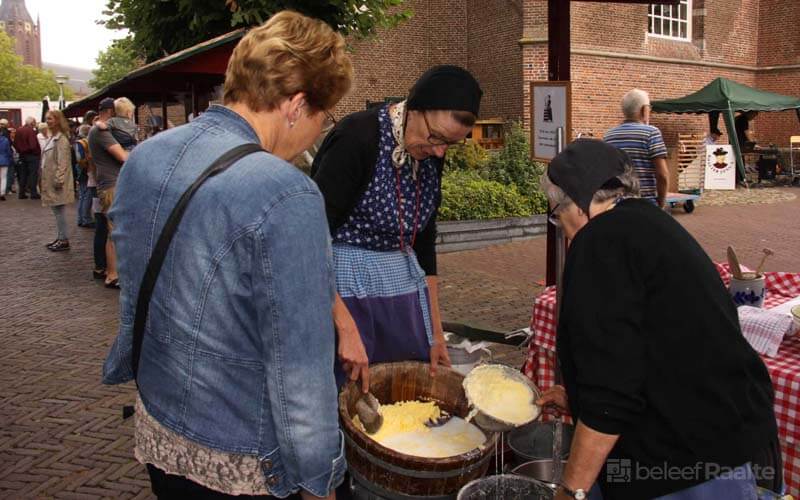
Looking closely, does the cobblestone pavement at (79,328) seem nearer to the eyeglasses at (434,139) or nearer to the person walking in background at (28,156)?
the eyeglasses at (434,139)

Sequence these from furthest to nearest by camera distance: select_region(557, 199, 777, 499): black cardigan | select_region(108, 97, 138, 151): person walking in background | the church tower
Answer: the church tower → select_region(108, 97, 138, 151): person walking in background → select_region(557, 199, 777, 499): black cardigan

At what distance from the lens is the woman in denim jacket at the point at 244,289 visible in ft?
4.49

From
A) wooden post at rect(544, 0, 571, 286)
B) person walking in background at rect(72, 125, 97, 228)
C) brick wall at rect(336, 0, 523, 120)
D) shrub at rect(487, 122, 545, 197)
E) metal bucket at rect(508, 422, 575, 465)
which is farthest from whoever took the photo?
brick wall at rect(336, 0, 523, 120)

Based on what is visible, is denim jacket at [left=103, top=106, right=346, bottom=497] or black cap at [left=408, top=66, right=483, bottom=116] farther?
black cap at [left=408, top=66, right=483, bottom=116]

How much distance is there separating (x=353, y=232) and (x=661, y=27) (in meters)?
22.3

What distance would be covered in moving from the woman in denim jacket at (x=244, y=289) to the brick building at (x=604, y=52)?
18.3 m

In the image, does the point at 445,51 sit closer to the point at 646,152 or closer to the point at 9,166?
the point at 9,166

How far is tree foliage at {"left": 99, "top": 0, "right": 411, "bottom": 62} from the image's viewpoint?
32.1ft

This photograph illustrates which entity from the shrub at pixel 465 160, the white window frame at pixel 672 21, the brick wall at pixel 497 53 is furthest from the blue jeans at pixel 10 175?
the white window frame at pixel 672 21

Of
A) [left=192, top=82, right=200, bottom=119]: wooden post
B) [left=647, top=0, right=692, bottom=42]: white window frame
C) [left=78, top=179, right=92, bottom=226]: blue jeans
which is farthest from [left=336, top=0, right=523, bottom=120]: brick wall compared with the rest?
[left=192, top=82, right=200, bottom=119]: wooden post

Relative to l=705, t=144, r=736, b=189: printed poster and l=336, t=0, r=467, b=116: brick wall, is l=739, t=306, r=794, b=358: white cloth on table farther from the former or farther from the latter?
l=336, t=0, r=467, b=116: brick wall

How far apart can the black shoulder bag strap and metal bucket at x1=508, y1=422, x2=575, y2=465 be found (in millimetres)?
2182

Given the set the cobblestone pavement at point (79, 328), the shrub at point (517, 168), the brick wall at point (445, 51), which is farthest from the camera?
the brick wall at point (445, 51)

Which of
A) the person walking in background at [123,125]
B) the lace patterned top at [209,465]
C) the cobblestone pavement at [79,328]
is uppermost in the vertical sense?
the person walking in background at [123,125]
